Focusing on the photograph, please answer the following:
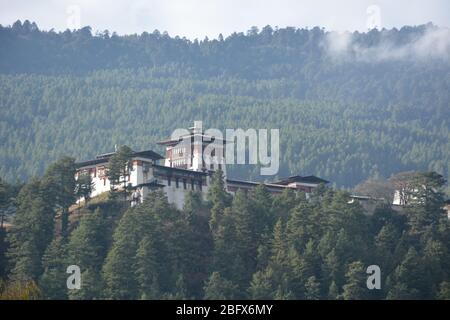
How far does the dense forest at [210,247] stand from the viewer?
94.3 meters

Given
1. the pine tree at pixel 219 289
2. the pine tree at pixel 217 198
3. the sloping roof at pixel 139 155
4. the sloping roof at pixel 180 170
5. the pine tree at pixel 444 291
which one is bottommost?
the pine tree at pixel 444 291

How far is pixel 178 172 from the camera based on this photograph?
112188mm

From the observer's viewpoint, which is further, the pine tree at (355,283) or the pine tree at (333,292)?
the pine tree at (333,292)

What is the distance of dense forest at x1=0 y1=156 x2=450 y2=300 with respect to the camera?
9431 centimetres

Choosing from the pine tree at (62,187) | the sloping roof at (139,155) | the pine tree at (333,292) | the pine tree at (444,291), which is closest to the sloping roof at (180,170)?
the sloping roof at (139,155)

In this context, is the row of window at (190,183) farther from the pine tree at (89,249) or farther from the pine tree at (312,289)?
the pine tree at (312,289)

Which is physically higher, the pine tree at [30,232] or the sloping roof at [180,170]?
the sloping roof at [180,170]

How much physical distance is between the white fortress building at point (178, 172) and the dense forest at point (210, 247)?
2.37 meters

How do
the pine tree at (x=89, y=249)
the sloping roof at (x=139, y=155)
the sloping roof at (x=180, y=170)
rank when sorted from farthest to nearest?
the sloping roof at (x=180, y=170) → the sloping roof at (x=139, y=155) → the pine tree at (x=89, y=249)

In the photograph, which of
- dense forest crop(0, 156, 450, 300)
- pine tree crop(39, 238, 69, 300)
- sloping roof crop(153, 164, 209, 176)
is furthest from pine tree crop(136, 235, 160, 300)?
sloping roof crop(153, 164, 209, 176)
